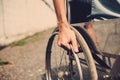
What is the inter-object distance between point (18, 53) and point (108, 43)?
3.22 metres

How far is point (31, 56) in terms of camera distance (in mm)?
6121

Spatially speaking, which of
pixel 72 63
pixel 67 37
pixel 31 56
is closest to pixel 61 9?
pixel 67 37

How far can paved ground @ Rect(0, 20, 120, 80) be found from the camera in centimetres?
350

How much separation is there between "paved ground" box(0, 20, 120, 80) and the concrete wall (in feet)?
0.79

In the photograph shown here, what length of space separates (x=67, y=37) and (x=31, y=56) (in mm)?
3035

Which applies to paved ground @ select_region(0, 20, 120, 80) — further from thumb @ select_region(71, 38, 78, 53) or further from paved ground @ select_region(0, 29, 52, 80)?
thumb @ select_region(71, 38, 78, 53)

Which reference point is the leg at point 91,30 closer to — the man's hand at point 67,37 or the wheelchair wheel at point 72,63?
the wheelchair wheel at point 72,63

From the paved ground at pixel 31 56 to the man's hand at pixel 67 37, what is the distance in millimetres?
374

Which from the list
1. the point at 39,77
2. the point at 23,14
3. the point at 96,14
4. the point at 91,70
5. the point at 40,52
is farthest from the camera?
the point at 23,14

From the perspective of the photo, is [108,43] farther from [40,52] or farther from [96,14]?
[40,52]

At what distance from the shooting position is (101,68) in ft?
11.2

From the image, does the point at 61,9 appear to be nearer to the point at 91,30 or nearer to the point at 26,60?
the point at 91,30

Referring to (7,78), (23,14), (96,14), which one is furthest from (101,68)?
(23,14)

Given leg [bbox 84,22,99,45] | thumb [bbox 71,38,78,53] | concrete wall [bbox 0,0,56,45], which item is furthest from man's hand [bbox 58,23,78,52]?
concrete wall [bbox 0,0,56,45]
